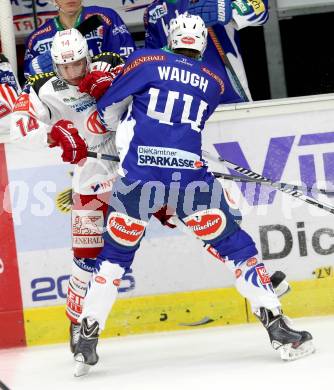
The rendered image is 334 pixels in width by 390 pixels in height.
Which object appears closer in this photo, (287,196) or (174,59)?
(174,59)

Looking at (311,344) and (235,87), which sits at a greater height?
(235,87)

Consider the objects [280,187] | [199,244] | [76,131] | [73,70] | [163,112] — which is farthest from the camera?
[199,244]

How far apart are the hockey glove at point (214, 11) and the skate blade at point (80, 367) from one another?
1.82 meters

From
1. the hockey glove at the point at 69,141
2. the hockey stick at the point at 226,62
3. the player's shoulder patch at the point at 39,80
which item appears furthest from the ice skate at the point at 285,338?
the hockey stick at the point at 226,62

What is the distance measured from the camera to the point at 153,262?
550 centimetres

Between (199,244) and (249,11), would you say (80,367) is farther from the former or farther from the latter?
(249,11)

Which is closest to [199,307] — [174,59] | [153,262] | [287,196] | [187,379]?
[153,262]

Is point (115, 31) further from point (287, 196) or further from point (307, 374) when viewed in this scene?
point (307, 374)

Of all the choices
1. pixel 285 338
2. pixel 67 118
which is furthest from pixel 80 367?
pixel 67 118

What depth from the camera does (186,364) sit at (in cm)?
480

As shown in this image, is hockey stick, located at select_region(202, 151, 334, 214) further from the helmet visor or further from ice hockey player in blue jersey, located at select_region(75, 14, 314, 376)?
the helmet visor

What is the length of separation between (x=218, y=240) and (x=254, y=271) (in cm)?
19

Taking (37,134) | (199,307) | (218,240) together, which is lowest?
(199,307)

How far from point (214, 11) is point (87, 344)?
71.3 inches
